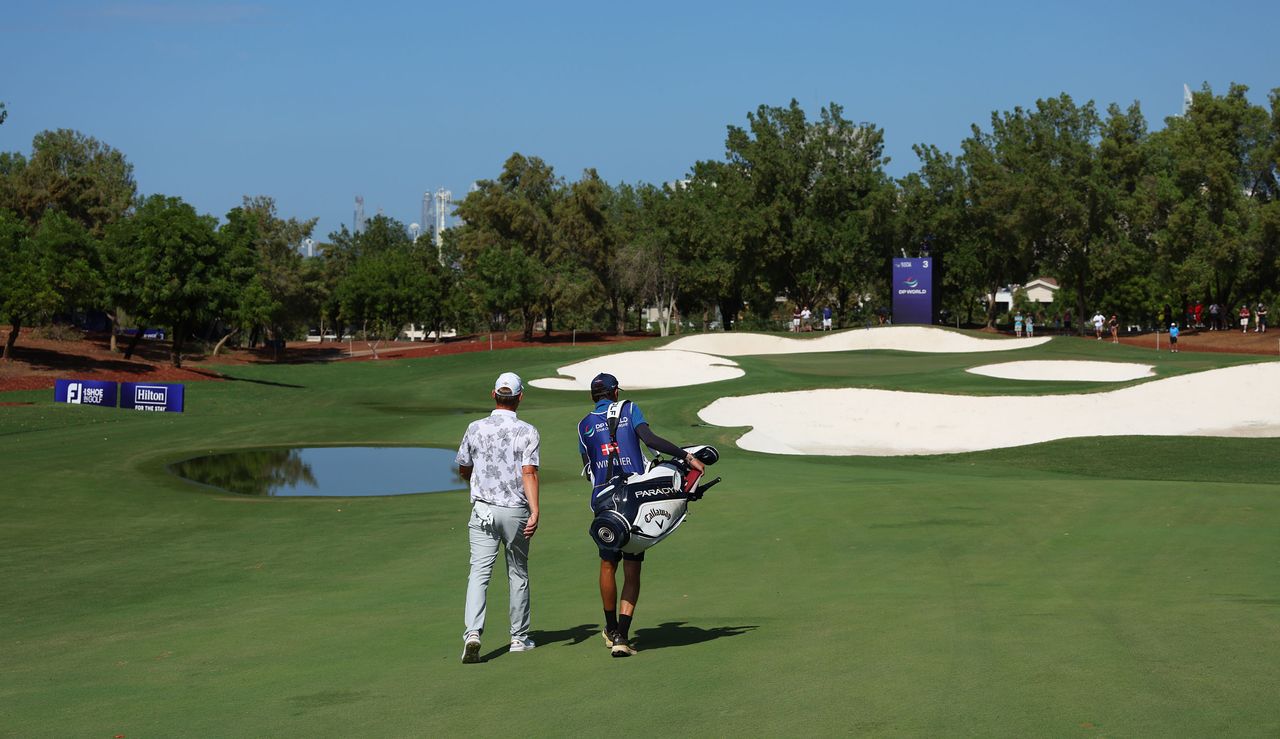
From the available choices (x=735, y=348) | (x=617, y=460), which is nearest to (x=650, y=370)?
(x=735, y=348)

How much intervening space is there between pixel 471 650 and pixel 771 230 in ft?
287

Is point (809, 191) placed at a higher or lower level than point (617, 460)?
higher

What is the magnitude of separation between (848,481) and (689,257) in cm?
8534

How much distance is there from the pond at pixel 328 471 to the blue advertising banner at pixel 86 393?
52.4 ft

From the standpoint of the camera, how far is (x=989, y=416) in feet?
108

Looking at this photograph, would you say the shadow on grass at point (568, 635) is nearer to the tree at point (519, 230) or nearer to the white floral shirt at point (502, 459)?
the white floral shirt at point (502, 459)

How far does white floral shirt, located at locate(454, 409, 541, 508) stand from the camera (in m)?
9.84

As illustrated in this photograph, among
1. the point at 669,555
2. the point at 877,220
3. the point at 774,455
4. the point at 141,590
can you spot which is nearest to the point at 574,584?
the point at 669,555

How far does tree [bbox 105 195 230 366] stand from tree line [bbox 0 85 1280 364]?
0.37 feet

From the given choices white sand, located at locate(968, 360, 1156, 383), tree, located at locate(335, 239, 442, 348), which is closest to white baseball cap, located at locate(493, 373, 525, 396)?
white sand, located at locate(968, 360, 1156, 383)

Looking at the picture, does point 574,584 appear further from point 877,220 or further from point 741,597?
point 877,220

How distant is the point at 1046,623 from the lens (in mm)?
9328

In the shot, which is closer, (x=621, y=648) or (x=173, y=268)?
(x=621, y=648)

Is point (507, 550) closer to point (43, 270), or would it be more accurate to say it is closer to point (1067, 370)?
point (1067, 370)
